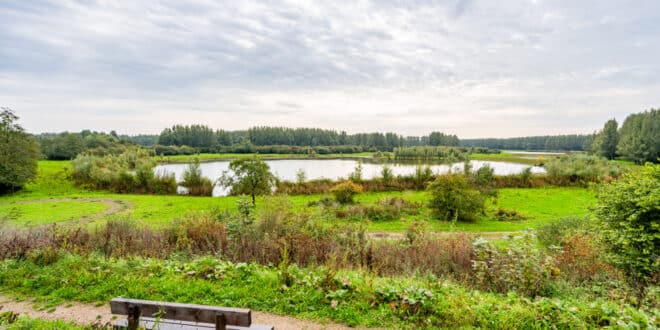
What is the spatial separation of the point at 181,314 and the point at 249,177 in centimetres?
1439

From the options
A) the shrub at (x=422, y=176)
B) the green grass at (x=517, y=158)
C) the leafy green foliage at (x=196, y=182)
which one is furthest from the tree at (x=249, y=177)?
the green grass at (x=517, y=158)

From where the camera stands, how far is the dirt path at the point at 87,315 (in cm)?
421

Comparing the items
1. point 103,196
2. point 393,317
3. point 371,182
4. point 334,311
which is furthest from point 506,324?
point 103,196

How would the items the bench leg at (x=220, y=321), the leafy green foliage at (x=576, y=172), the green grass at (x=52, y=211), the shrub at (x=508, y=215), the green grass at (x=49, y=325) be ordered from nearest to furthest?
the bench leg at (x=220, y=321) → the green grass at (x=49, y=325) → the green grass at (x=52, y=211) → the shrub at (x=508, y=215) → the leafy green foliage at (x=576, y=172)

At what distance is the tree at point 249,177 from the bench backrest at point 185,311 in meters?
13.8

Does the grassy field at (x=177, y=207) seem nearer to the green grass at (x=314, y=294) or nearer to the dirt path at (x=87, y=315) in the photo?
the green grass at (x=314, y=294)

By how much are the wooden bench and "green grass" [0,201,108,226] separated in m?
14.0

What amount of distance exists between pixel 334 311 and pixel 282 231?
13.0 ft

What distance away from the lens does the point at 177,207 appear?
17.4 meters

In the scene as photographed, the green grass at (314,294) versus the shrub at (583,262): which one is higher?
the green grass at (314,294)

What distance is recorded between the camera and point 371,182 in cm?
2534

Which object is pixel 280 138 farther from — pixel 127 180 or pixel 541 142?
pixel 541 142

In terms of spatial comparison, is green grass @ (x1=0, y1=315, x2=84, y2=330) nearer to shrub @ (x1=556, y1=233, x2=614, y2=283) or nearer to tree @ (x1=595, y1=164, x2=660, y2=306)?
shrub @ (x1=556, y1=233, x2=614, y2=283)

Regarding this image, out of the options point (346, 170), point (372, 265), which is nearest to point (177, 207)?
point (372, 265)
